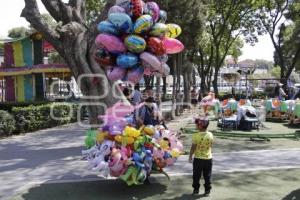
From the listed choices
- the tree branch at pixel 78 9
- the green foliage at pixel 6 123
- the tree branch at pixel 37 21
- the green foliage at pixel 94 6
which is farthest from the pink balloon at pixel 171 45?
the green foliage at pixel 94 6

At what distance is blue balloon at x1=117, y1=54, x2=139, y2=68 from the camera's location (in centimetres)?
828

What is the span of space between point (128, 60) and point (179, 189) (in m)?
2.52

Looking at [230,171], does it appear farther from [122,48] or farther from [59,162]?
[59,162]

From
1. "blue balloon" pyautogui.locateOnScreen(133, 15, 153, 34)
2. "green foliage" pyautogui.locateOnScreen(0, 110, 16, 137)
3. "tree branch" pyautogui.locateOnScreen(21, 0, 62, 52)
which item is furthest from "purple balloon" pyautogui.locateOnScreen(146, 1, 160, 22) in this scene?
"green foliage" pyautogui.locateOnScreen(0, 110, 16, 137)

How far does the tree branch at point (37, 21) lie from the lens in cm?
1306

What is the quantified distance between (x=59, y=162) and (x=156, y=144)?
416cm

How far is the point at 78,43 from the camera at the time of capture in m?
12.7

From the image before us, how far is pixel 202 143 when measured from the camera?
7.95 metres

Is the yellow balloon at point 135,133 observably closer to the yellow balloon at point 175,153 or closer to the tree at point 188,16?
the yellow balloon at point 175,153

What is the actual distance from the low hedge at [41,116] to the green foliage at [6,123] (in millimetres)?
486

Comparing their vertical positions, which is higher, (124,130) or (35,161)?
(124,130)

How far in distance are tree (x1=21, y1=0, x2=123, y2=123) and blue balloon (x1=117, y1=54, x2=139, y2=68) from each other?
158 inches

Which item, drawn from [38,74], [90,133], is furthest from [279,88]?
[90,133]

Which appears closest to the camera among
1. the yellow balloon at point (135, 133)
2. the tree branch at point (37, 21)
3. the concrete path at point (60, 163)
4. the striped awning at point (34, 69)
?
the yellow balloon at point (135, 133)
